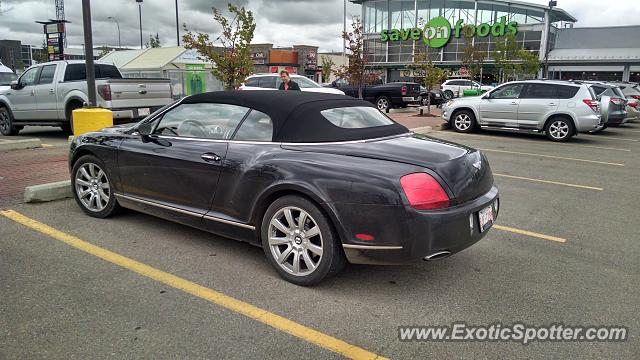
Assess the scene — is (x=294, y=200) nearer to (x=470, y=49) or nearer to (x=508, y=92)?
(x=508, y=92)

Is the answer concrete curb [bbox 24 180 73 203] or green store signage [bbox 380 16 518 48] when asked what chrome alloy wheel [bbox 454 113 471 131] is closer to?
concrete curb [bbox 24 180 73 203]

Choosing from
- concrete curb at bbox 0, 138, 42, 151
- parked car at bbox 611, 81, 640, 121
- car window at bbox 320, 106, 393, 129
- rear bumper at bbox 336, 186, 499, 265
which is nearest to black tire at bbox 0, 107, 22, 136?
concrete curb at bbox 0, 138, 42, 151

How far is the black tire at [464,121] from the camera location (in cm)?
1512

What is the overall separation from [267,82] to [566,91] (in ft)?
33.4

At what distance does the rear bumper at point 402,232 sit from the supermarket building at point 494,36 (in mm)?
47142

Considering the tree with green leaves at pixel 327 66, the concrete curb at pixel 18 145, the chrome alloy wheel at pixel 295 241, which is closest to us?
the chrome alloy wheel at pixel 295 241

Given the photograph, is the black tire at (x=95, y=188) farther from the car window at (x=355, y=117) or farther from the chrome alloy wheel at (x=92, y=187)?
the car window at (x=355, y=117)

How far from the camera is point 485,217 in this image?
151 inches

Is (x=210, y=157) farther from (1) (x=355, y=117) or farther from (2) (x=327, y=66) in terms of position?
(2) (x=327, y=66)

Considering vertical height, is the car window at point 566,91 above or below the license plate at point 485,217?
above

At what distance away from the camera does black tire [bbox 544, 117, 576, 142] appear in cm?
1351

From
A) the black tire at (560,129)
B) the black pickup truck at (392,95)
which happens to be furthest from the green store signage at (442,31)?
the black tire at (560,129)

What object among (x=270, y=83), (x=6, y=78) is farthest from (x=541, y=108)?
(x=6, y=78)

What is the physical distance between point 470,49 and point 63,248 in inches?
1244
